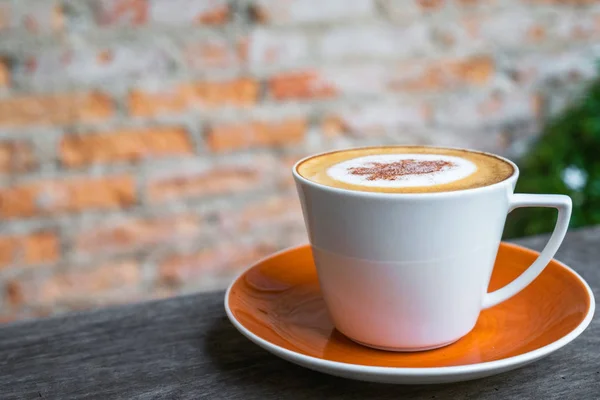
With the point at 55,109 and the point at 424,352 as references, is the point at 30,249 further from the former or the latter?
the point at 424,352

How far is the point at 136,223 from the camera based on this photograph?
0.98m

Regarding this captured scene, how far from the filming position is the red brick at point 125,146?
3.05 feet

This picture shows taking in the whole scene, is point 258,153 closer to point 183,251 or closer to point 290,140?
point 290,140

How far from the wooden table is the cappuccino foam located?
117 millimetres

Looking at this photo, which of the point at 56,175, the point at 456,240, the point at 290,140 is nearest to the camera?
the point at 456,240

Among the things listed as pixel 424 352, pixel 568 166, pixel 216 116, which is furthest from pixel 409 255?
pixel 568 166

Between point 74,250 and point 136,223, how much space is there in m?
0.10

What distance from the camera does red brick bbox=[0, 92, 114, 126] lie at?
0.89 metres

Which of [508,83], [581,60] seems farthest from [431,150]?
[581,60]

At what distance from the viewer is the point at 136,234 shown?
0.98 metres

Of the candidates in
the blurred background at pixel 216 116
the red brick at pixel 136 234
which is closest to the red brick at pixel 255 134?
the blurred background at pixel 216 116

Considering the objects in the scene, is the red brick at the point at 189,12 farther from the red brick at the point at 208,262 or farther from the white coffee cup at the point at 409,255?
the white coffee cup at the point at 409,255

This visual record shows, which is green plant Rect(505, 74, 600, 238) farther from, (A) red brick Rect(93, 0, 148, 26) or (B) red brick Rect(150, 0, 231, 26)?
(A) red brick Rect(93, 0, 148, 26)

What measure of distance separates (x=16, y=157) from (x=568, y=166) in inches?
35.0
